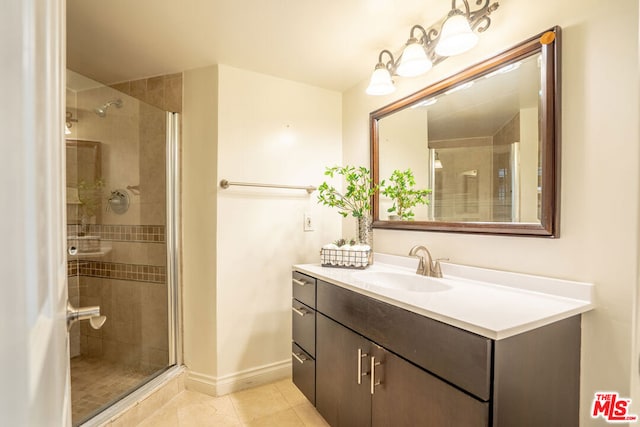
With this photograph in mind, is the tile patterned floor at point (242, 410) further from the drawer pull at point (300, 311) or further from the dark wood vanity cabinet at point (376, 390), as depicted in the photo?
the drawer pull at point (300, 311)

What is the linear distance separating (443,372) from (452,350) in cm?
8

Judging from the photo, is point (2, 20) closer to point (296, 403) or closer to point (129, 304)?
point (296, 403)

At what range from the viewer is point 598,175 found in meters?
1.01

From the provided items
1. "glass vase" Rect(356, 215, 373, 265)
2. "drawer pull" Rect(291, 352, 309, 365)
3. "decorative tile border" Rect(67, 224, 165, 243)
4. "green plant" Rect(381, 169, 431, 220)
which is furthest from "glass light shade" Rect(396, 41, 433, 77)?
"decorative tile border" Rect(67, 224, 165, 243)

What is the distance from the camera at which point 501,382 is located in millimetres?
806

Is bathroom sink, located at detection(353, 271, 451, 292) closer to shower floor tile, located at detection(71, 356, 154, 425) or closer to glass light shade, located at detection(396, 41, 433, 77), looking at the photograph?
glass light shade, located at detection(396, 41, 433, 77)

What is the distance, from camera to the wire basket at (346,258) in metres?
1.70

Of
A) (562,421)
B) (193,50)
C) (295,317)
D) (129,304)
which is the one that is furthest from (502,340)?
(129,304)

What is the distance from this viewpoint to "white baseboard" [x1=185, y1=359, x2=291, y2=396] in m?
1.92

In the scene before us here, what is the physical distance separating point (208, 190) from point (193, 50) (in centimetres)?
81

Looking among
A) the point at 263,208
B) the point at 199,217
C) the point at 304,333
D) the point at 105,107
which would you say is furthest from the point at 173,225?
the point at 304,333

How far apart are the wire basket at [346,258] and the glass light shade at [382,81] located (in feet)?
2.93

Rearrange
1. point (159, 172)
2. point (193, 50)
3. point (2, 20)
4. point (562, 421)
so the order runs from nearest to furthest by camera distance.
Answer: point (2, 20) → point (562, 421) → point (193, 50) → point (159, 172)

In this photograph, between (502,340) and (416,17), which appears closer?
(502,340)
